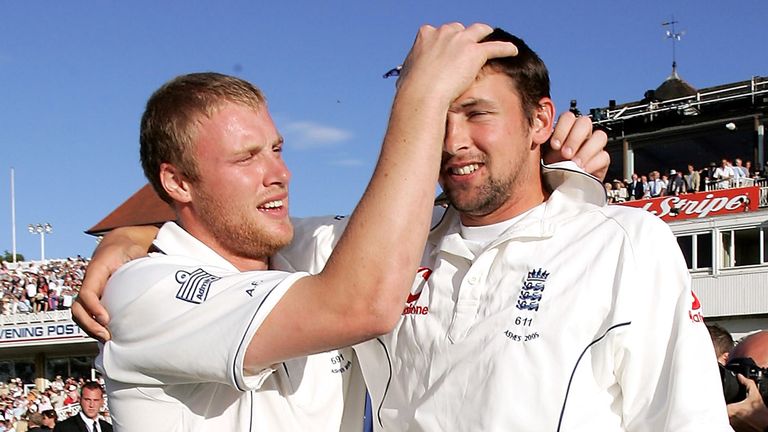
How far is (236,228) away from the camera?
297 centimetres

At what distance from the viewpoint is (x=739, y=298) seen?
95.3 ft

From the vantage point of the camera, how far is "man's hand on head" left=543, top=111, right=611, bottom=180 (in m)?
3.14

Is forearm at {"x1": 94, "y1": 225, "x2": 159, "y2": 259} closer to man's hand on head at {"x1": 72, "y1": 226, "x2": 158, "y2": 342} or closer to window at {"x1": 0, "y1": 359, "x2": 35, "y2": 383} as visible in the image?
man's hand on head at {"x1": 72, "y1": 226, "x2": 158, "y2": 342}

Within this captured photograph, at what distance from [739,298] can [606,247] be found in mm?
28428

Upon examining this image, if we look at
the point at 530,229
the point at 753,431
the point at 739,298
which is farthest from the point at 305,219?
the point at 739,298

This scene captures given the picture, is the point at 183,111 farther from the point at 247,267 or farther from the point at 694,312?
the point at 694,312

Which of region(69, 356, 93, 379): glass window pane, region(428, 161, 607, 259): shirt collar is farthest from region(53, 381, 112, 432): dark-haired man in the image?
region(69, 356, 93, 379): glass window pane

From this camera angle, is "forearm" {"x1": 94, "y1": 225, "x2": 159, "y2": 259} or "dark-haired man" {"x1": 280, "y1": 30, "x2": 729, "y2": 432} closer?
"dark-haired man" {"x1": 280, "y1": 30, "x2": 729, "y2": 432}

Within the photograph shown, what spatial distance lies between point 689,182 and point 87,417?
23376mm

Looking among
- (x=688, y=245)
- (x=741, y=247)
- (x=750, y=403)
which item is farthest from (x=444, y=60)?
(x=688, y=245)

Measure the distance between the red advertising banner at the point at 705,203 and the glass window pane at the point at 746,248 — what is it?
97 centimetres

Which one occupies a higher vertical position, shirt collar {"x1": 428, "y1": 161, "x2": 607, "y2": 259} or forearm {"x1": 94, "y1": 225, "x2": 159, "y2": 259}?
shirt collar {"x1": 428, "y1": 161, "x2": 607, "y2": 259}

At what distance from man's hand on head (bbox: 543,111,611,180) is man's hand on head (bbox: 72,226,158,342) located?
145 cm

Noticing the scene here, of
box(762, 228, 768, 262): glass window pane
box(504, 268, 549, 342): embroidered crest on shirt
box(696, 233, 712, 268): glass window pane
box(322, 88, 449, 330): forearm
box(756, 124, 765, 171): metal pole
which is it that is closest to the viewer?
box(322, 88, 449, 330): forearm
